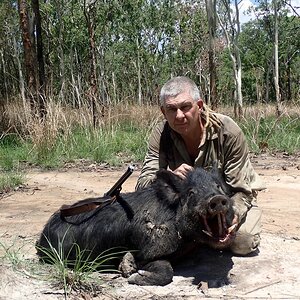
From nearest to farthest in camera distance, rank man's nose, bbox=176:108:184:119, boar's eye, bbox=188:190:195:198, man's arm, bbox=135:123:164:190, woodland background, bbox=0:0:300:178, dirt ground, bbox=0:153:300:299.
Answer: dirt ground, bbox=0:153:300:299 < boar's eye, bbox=188:190:195:198 < man's nose, bbox=176:108:184:119 < man's arm, bbox=135:123:164:190 < woodland background, bbox=0:0:300:178

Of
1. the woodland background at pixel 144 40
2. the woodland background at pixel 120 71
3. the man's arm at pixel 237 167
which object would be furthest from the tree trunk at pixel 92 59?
the woodland background at pixel 144 40

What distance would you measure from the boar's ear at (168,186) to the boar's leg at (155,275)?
400 millimetres

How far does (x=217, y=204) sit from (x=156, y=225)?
54cm

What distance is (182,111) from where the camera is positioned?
3.42 m

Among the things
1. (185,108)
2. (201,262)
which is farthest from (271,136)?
(185,108)

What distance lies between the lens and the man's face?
134 inches

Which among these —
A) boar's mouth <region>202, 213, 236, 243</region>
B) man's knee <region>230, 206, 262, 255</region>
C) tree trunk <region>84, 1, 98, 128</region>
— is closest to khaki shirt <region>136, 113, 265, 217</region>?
man's knee <region>230, 206, 262, 255</region>

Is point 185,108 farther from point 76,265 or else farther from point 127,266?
point 76,265

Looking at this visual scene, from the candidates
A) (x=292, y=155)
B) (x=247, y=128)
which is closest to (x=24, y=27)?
(x=247, y=128)

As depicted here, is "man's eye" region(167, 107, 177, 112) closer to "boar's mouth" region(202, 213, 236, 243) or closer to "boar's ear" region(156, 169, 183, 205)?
"boar's ear" region(156, 169, 183, 205)

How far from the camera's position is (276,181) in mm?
6691

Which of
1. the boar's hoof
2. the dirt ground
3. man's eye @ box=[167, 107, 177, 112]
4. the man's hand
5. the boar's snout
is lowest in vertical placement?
the dirt ground

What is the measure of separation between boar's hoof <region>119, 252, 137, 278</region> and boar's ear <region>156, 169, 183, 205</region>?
436mm

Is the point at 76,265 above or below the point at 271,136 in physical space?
above
